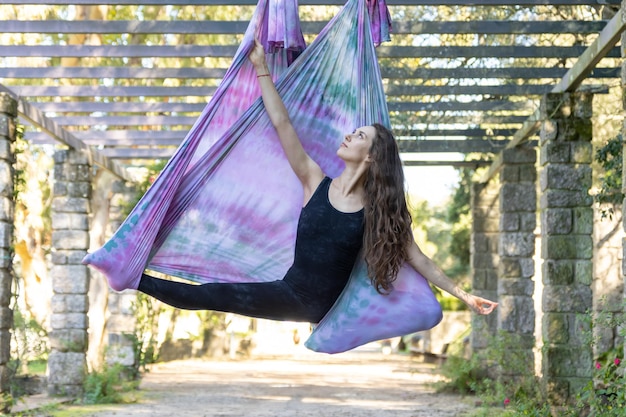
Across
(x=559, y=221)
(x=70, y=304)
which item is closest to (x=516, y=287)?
(x=559, y=221)

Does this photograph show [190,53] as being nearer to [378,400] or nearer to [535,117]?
[535,117]

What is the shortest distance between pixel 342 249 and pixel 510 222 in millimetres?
7307

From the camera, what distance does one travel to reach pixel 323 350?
4340 millimetres

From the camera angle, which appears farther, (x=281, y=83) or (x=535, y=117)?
(x=535, y=117)

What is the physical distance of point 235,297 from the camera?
13.6 ft

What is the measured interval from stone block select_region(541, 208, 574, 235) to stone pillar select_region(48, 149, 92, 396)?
17.3ft

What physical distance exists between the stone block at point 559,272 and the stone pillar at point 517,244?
2004 millimetres

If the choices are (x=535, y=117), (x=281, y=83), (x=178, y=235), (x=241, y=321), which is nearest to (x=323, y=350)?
(x=178, y=235)

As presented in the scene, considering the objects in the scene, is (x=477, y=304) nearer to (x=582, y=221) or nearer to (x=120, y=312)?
(x=582, y=221)

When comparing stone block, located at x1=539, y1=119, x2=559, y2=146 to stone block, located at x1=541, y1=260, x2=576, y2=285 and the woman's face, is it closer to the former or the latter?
stone block, located at x1=541, y1=260, x2=576, y2=285

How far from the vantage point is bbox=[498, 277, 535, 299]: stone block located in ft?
36.1

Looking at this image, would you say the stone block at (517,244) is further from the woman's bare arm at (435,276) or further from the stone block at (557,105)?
the woman's bare arm at (435,276)

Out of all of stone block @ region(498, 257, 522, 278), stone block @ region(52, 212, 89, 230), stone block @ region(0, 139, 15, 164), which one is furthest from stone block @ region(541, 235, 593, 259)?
stone block @ region(52, 212, 89, 230)

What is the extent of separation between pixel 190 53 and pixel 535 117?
11.3ft
